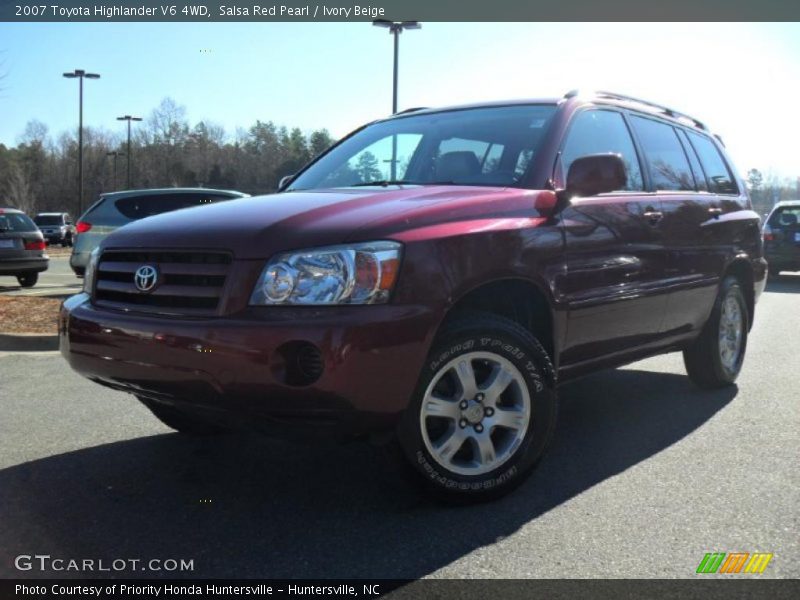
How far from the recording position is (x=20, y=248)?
14.4m

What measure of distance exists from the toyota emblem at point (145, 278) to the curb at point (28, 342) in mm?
4428

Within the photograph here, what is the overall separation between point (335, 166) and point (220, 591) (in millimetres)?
2834

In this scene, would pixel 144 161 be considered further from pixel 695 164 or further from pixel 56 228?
pixel 695 164

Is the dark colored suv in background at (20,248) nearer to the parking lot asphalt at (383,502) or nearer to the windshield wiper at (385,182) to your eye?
the parking lot asphalt at (383,502)

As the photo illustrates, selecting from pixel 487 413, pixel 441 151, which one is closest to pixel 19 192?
pixel 441 151

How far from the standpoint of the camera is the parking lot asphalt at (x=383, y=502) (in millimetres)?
2812

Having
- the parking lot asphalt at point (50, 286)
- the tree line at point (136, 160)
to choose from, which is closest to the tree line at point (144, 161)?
the tree line at point (136, 160)

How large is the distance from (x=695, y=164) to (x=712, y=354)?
1.33m

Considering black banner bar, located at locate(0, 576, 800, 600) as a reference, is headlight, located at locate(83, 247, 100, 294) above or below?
above

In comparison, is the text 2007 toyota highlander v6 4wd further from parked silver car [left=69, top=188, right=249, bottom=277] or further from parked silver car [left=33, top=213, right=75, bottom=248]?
parked silver car [left=33, top=213, right=75, bottom=248]

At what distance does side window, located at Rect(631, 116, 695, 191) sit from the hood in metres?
1.54

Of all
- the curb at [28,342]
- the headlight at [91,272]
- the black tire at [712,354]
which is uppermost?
the headlight at [91,272]

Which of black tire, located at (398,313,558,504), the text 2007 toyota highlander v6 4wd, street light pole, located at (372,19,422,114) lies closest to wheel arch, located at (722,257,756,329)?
the text 2007 toyota highlander v6 4wd

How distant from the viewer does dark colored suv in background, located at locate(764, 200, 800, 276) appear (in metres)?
16.1
